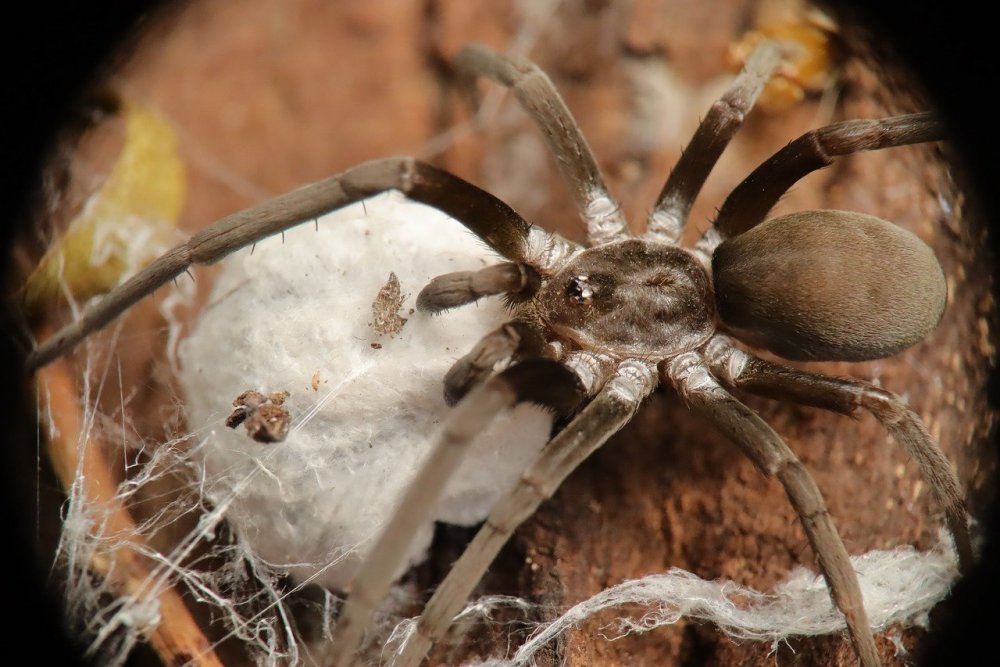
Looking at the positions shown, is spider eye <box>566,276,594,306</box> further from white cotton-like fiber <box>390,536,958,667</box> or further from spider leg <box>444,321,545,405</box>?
white cotton-like fiber <box>390,536,958,667</box>

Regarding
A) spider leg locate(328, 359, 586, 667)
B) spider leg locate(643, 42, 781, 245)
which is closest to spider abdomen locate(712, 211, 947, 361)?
spider leg locate(643, 42, 781, 245)

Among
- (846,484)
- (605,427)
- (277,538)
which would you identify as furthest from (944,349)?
(277,538)

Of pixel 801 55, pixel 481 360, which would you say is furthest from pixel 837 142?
pixel 481 360

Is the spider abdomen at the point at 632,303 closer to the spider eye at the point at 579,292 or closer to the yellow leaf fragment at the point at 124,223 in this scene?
the spider eye at the point at 579,292

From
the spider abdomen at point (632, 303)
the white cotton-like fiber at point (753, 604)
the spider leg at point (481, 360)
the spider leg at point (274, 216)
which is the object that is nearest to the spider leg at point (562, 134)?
the spider abdomen at point (632, 303)

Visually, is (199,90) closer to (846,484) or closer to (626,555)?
(626,555)
